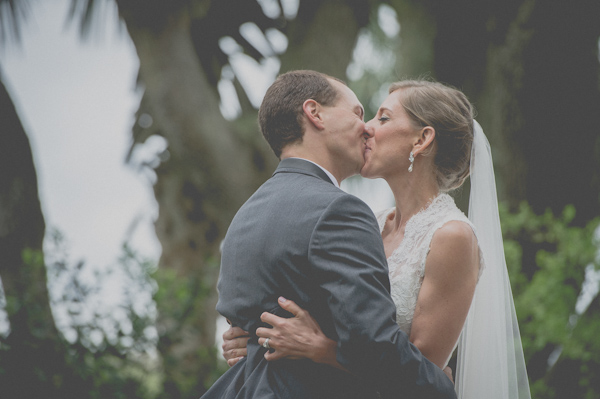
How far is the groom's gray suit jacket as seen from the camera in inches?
75.8

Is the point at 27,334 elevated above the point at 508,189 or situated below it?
below

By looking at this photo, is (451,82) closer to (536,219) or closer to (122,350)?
(536,219)

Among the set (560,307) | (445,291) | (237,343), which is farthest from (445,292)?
(560,307)

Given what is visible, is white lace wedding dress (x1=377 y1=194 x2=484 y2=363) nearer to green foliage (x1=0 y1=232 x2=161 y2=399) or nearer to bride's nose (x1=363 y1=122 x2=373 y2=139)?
bride's nose (x1=363 y1=122 x2=373 y2=139)

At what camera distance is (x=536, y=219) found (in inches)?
212

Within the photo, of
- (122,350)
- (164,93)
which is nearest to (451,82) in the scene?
(164,93)

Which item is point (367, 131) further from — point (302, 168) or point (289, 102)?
point (302, 168)

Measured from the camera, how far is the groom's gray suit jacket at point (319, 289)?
6.31 feet

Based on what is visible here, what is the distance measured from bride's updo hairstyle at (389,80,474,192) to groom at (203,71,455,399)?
0.53 metres

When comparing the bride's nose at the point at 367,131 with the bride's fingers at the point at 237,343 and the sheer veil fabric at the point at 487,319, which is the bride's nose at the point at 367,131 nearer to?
the sheer veil fabric at the point at 487,319

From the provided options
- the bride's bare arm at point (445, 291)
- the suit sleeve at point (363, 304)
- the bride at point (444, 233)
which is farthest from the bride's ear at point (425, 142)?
the suit sleeve at point (363, 304)

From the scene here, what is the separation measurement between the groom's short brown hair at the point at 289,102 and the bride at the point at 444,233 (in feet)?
1.43

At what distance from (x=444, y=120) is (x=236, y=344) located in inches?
54.6

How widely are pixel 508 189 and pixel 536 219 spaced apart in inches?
29.2
